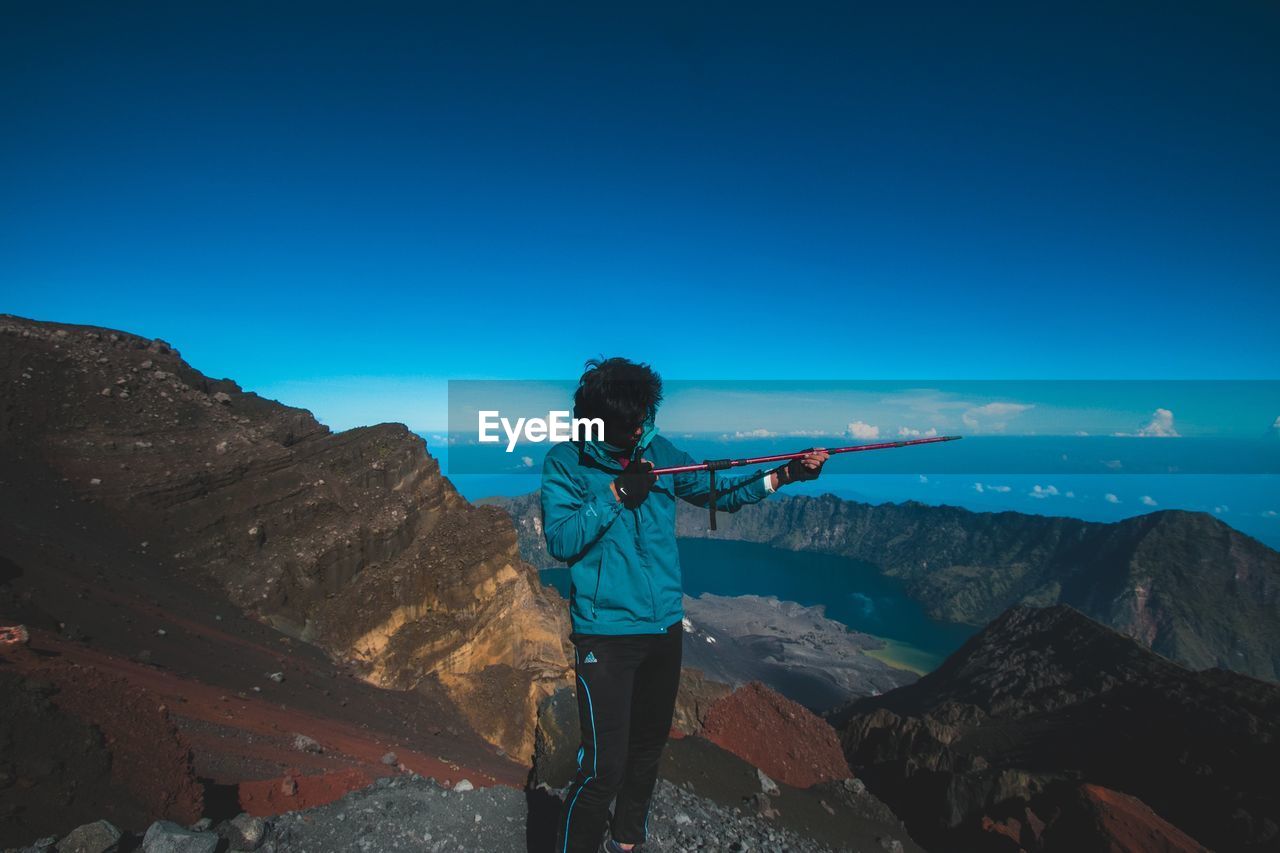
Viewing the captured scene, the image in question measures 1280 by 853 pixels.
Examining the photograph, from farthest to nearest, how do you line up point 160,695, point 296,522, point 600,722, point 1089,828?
point 296,522 < point 1089,828 < point 160,695 < point 600,722

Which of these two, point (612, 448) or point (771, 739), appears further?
point (771, 739)

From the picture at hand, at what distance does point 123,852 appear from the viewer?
130 inches

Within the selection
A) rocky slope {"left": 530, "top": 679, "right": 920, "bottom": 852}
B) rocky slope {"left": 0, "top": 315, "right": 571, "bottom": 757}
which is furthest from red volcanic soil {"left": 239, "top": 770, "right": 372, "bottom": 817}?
rocky slope {"left": 0, "top": 315, "right": 571, "bottom": 757}

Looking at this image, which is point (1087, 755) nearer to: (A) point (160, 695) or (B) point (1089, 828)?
(B) point (1089, 828)

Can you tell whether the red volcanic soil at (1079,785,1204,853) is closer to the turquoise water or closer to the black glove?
the black glove

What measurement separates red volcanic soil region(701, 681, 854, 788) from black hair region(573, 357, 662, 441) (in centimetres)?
1610

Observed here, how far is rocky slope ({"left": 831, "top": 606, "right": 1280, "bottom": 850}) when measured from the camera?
1296 centimetres

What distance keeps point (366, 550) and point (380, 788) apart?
14.1m

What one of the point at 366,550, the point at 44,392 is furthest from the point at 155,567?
the point at 44,392

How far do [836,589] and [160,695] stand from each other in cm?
16514

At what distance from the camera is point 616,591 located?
3.65 m

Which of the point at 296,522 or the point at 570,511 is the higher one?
the point at 570,511

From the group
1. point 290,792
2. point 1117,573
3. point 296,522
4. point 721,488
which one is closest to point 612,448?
point 721,488

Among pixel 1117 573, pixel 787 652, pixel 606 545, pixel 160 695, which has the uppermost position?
pixel 606 545
